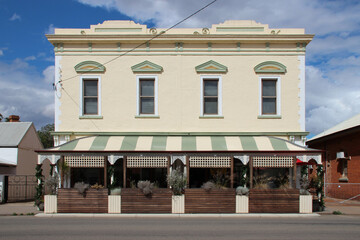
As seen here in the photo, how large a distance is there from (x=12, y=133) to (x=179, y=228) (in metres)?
16.1

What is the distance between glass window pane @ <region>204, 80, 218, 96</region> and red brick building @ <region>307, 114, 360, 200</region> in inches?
296

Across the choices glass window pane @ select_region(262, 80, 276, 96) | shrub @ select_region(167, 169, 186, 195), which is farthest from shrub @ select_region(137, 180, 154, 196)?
glass window pane @ select_region(262, 80, 276, 96)

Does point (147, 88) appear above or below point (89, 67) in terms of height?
below

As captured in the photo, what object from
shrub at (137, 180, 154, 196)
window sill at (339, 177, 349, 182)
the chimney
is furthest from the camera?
the chimney

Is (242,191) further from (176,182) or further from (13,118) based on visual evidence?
(13,118)

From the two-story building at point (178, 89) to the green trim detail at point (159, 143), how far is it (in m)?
0.21

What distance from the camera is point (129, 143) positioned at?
624 inches

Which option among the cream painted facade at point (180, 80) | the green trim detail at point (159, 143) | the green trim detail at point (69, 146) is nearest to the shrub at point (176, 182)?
the green trim detail at point (159, 143)

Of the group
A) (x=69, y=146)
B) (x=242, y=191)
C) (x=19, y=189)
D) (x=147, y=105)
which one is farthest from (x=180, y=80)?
(x=19, y=189)

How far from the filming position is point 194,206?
14.5 meters

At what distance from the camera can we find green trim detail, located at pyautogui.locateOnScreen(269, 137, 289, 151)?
15.3 metres

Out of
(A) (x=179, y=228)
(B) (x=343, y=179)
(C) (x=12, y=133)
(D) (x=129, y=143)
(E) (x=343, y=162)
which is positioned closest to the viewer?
(A) (x=179, y=228)

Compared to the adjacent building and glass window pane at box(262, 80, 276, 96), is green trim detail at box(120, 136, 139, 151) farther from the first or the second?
the adjacent building

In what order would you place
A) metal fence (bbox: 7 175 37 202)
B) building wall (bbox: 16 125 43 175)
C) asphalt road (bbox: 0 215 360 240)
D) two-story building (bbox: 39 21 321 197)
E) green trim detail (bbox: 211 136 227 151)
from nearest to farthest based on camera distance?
1. asphalt road (bbox: 0 215 360 240)
2. green trim detail (bbox: 211 136 227 151)
3. two-story building (bbox: 39 21 321 197)
4. metal fence (bbox: 7 175 37 202)
5. building wall (bbox: 16 125 43 175)
